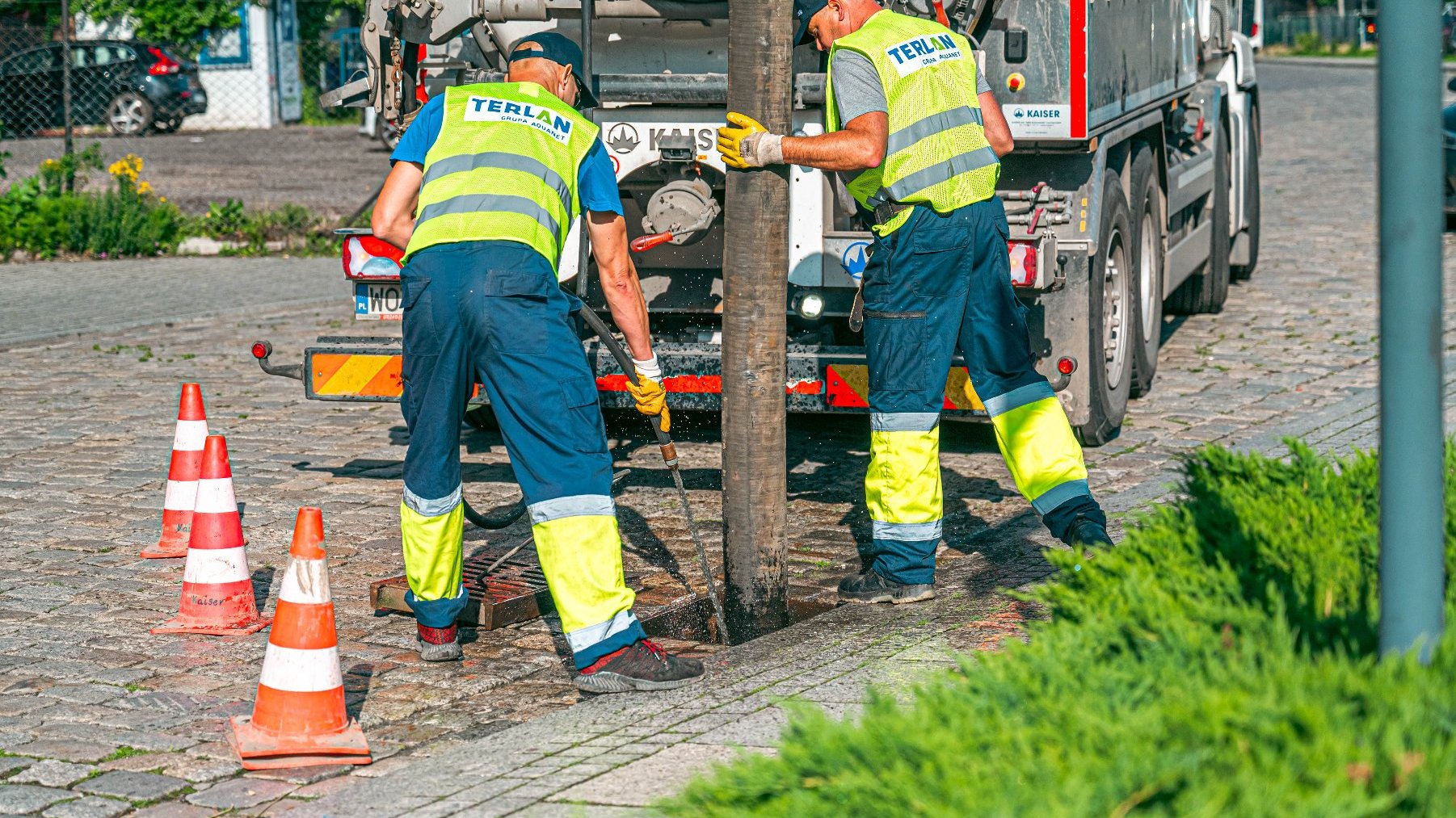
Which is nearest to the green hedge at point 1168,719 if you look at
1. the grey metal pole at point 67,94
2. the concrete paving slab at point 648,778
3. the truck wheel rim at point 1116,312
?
the concrete paving slab at point 648,778

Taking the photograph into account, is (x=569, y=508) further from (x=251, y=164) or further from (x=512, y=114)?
(x=251, y=164)

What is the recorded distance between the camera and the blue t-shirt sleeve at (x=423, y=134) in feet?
16.0

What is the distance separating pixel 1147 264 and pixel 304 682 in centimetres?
555

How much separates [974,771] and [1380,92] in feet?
3.80

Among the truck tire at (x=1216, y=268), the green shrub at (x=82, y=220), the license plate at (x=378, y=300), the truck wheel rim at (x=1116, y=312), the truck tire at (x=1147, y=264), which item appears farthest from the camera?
the green shrub at (x=82, y=220)

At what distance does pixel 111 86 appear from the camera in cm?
2725

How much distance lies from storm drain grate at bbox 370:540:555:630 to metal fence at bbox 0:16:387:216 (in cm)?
1124

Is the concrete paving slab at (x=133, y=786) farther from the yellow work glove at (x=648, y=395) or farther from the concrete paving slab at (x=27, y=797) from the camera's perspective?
the yellow work glove at (x=648, y=395)

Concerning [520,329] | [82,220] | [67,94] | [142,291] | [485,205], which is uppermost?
[67,94]

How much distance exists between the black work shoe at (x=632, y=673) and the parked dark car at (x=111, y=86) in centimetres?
2165

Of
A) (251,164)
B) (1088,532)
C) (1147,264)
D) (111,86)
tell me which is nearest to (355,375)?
(1088,532)

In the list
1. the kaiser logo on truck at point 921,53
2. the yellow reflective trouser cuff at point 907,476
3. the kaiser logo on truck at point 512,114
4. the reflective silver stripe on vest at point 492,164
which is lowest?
the yellow reflective trouser cuff at point 907,476

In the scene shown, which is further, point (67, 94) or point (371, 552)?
point (67, 94)

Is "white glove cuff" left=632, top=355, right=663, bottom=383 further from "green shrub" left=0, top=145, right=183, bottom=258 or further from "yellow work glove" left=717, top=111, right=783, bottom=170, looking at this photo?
"green shrub" left=0, top=145, right=183, bottom=258
